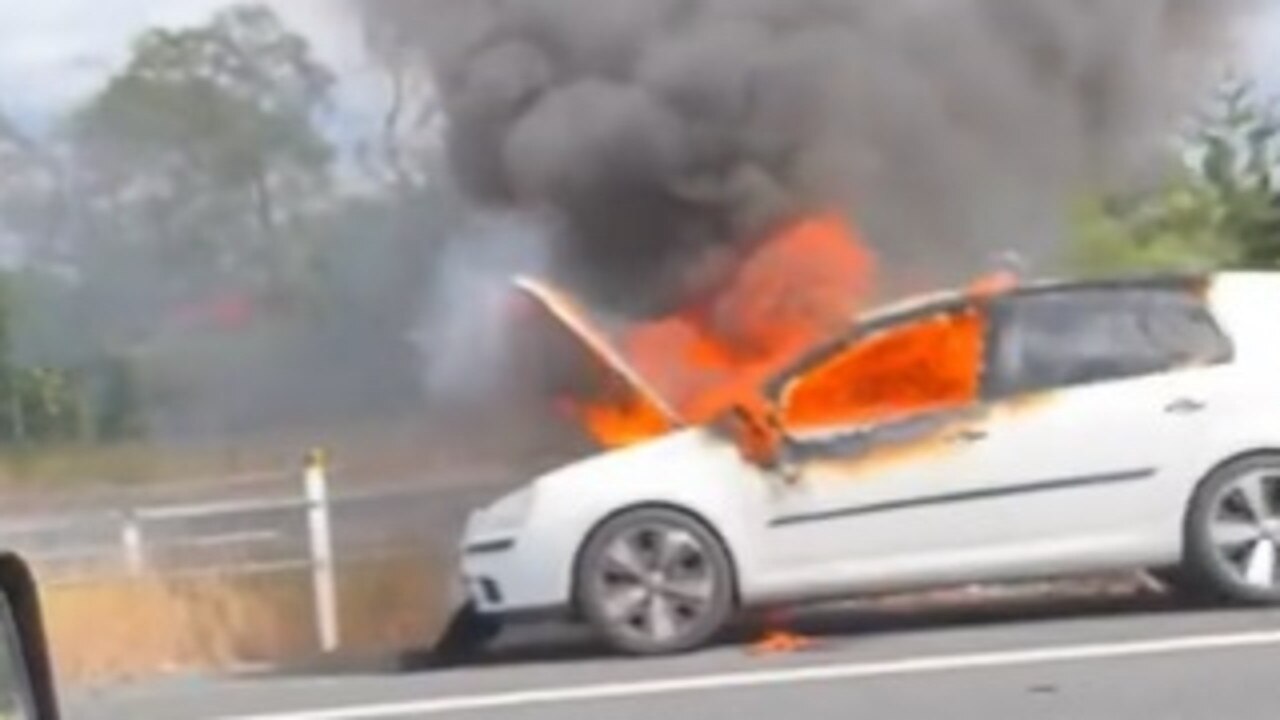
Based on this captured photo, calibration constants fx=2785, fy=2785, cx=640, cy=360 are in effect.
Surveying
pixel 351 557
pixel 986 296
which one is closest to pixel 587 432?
pixel 351 557

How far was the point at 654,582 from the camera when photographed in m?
11.3

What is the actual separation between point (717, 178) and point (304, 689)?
468 centimetres

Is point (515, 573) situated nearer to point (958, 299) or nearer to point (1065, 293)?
point (958, 299)

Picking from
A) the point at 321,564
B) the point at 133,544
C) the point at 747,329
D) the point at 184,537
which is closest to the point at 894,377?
the point at 747,329

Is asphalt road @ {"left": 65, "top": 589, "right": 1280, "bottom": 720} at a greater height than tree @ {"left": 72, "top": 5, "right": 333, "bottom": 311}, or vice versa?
tree @ {"left": 72, "top": 5, "right": 333, "bottom": 311}

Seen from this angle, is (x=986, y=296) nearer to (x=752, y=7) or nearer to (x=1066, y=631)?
(x=1066, y=631)

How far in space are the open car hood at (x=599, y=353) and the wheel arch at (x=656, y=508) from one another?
57 cm

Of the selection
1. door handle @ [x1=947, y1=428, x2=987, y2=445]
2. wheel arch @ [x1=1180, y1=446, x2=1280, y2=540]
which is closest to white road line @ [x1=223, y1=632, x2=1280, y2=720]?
wheel arch @ [x1=1180, y1=446, x2=1280, y2=540]

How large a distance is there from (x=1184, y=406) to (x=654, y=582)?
2.26 metres

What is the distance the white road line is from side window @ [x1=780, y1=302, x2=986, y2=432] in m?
1.16

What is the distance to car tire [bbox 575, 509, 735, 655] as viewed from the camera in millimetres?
11289

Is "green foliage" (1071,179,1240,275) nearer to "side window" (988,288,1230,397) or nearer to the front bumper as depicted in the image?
"side window" (988,288,1230,397)

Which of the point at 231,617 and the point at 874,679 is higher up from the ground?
the point at 231,617

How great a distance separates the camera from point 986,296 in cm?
Answer: 1158
